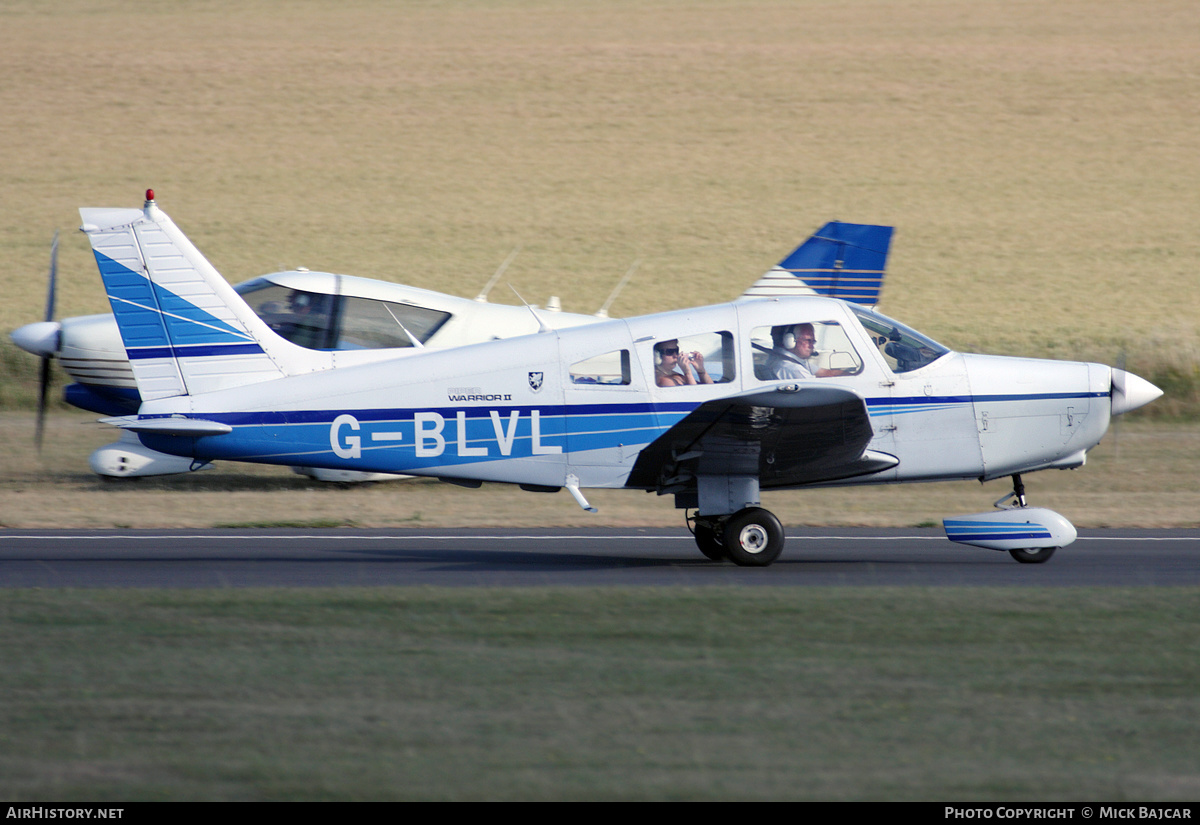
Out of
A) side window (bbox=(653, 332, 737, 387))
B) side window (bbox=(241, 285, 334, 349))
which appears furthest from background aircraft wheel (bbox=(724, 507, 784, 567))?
side window (bbox=(241, 285, 334, 349))

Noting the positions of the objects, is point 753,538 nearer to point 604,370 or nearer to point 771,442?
point 771,442

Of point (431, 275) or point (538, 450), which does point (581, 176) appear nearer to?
point (431, 275)

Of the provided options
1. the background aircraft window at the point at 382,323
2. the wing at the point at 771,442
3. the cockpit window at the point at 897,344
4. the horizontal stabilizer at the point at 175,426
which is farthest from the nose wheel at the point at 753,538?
the background aircraft window at the point at 382,323

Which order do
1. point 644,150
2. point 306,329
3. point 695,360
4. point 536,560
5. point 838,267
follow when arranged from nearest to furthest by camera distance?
point 695,360 → point 536,560 → point 306,329 → point 838,267 → point 644,150

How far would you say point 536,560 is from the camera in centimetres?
1053

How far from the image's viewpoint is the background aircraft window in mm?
14266

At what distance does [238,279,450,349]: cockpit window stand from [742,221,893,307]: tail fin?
451 cm

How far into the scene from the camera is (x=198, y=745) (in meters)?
5.13

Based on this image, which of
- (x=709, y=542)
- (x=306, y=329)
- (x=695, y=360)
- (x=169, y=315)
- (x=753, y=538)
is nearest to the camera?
(x=695, y=360)

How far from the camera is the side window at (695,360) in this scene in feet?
30.9

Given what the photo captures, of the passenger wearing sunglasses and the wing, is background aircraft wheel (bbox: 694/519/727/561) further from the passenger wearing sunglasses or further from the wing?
the passenger wearing sunglasses

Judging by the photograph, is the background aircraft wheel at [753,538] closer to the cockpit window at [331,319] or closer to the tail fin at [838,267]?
the cockpit window at [331,319]

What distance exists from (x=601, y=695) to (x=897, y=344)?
15.3 feet

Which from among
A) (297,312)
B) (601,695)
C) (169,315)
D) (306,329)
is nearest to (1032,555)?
(601,695)
